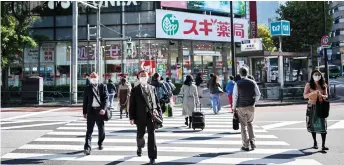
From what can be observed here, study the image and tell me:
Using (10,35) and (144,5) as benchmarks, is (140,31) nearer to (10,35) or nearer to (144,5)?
(144,5)

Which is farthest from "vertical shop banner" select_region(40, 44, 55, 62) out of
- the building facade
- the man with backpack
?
the building facade

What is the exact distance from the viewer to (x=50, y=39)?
3166 cm

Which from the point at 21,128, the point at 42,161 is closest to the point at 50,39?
the point at 21,128

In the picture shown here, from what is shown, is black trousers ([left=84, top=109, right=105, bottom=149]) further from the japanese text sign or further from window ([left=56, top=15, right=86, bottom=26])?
window ([left=56, top=15, right=86, bottom=26])

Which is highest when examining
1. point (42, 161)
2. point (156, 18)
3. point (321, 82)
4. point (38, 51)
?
point (156, 18)

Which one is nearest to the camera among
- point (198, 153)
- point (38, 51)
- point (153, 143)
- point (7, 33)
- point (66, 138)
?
point (153, 143)

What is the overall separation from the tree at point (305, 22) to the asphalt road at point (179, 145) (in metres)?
27.7

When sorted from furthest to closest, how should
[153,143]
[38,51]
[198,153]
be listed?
1. [38,51]
2. [198,153]
3. [153,143]

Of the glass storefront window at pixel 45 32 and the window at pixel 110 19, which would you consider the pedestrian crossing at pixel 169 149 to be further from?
the glass storefront window at pixel 45 32

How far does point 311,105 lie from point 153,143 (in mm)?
3773

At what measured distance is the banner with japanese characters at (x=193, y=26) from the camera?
30.2 metres

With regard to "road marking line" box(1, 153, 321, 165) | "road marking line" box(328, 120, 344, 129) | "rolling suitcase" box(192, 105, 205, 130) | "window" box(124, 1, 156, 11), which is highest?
"window" box(124, 1, 156, 11)

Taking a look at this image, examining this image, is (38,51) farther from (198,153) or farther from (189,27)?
(198,153)

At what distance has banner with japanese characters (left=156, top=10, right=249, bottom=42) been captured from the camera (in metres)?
30.2
